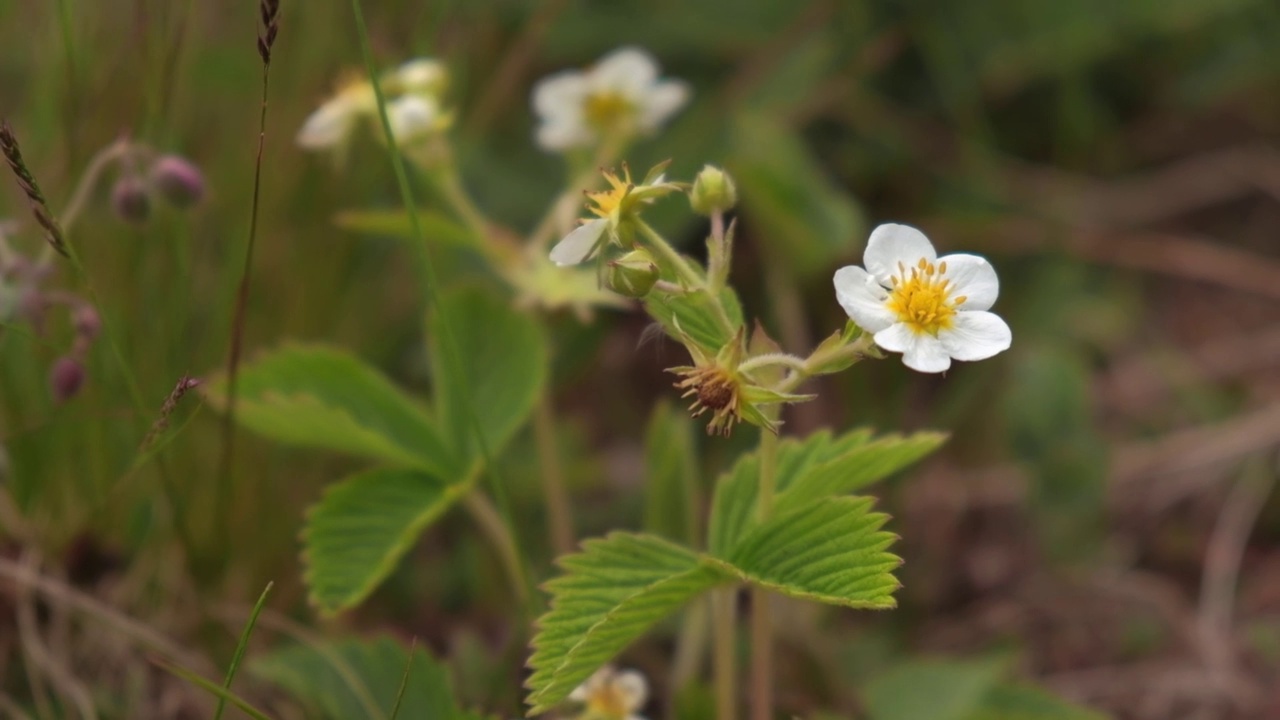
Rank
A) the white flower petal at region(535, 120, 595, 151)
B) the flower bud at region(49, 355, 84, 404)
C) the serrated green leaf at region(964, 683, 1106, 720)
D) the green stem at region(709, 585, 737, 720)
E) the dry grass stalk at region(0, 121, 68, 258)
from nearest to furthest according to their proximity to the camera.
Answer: the dry grass stalk at region(0, 121, 68, 258) → the green stem at region(709, 585, 737, 720) → the flower bud at region(49, 355, 84, 404) → the serrated green leaf at region(964, 683, 1106, 720) → the white flower petal at region(535, 120, 595, 151)

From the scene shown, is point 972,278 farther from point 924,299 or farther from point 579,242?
point 579,242

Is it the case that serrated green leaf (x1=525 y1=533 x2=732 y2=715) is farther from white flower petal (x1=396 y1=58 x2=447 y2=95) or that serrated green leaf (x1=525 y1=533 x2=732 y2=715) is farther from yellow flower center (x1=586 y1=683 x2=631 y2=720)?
white flower petal (x1=396 y1=58 x2=447 y2=95)

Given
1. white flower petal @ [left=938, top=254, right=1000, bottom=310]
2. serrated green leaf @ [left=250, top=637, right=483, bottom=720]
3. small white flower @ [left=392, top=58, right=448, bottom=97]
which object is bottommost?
serrated green leaf @ [left=250, top=637, right=483, bottom=720]

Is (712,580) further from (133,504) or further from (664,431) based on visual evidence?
(133,504)

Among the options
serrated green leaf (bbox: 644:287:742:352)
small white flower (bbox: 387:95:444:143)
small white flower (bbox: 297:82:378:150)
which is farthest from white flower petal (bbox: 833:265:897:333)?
small white flower (bbox: 297:82:378:150)

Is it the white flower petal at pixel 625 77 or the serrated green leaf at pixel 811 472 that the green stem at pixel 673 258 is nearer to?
the serrated green leaf at pixel 811 472

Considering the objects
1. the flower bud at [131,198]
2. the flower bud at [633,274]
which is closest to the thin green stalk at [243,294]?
the flower bud at [131,198]
